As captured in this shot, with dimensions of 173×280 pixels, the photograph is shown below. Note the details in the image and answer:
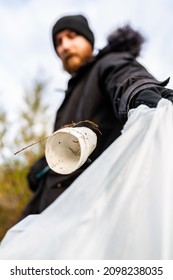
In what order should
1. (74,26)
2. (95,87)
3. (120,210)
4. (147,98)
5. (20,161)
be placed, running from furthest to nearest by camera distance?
1. (20,161)
2. (74,26)
3. (95,87)
4. (147,98)
5. (120,210)

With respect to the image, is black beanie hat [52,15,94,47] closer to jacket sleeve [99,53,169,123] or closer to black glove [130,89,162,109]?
jacket sleeve [99,53,169,123]

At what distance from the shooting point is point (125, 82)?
44.4 inches

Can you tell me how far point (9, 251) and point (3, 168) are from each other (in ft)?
17.1

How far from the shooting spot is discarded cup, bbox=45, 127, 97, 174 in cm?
88

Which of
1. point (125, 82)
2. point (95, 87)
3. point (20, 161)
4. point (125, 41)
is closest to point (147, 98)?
point (125, 82)

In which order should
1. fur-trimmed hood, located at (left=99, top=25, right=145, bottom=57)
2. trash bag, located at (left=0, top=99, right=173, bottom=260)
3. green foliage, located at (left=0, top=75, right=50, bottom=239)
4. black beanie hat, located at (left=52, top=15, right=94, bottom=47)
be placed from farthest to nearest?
green foliage, located at (left=0, top=75, right=50, bottom=239)
black beanie hat, located at (left=52, top=15, right=94, bottom=47)
fur-trimmed hood, located at (left=99, top=25, right=145, bottom=57)
trash bag, located at (left=0, top=99, right=173, bottom=260)

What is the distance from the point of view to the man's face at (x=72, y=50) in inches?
74.1

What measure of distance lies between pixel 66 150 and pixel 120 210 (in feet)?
0.97

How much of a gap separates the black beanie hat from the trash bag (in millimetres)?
1311

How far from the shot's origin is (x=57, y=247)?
2.22ft

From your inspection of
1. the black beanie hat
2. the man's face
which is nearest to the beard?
the man's face

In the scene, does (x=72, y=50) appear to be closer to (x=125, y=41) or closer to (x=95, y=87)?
(x=125, y=41)
